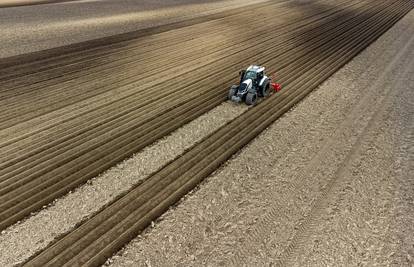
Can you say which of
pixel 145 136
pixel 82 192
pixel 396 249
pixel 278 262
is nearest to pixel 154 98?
pixel 145 136

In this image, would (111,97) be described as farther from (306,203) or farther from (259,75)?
(306,203)

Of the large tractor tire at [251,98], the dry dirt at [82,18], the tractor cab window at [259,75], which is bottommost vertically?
the dry dirt at [82,18]

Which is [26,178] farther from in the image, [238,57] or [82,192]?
[238,57]

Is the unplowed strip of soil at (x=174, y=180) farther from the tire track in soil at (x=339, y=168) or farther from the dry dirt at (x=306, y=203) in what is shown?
the tire track in soil at (x=339, y=168)

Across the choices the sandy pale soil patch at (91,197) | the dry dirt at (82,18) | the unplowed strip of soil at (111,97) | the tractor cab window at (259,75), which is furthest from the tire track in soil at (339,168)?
the dry dirt at (82,18)

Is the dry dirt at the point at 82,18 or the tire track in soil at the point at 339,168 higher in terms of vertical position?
the tire track in soil at the point at 339,168

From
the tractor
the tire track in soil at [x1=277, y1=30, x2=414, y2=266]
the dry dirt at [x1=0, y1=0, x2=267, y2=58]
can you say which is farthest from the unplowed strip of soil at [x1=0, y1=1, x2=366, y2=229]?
the tire track in soil at [x1=277, y1=30, x2=414, y2=266]
